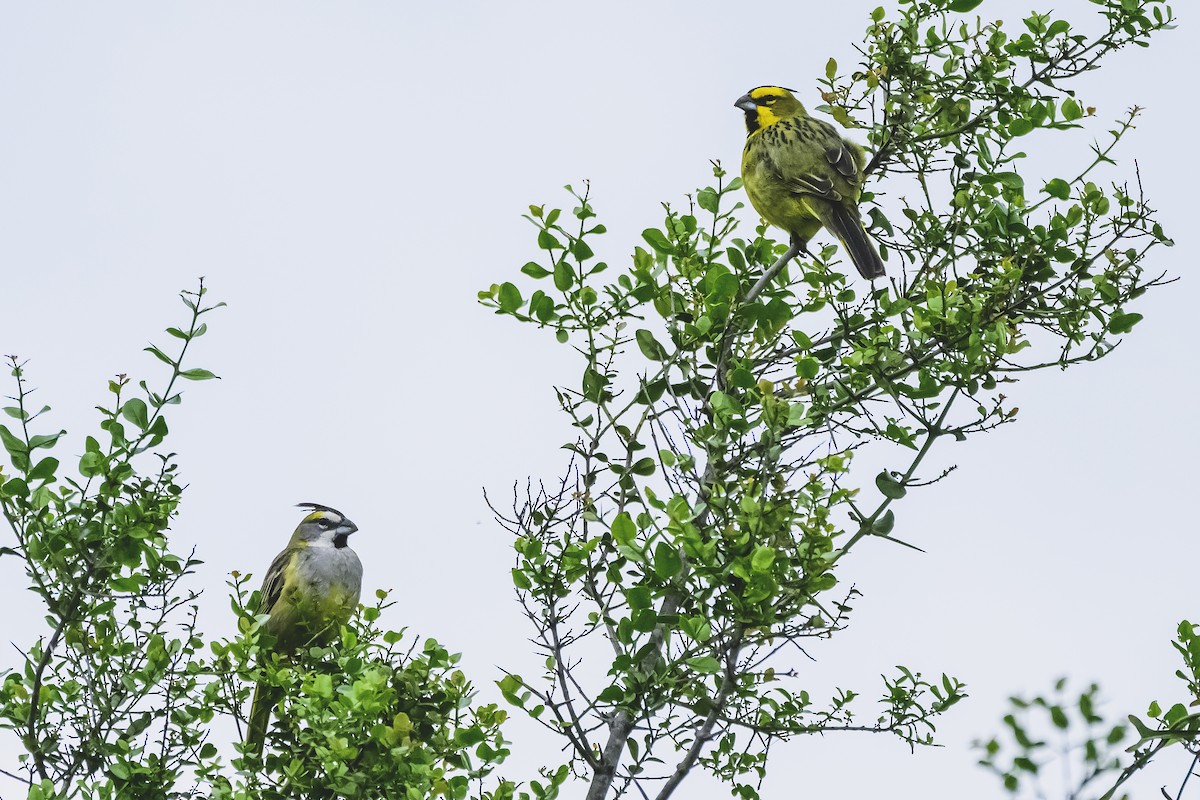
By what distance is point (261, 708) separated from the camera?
15.9 feet

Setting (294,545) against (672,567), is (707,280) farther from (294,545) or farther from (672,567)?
(294,545)

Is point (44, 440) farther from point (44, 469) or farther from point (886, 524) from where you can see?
point (886, 524)

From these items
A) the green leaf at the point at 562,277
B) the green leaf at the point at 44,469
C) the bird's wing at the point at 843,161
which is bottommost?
the green leaf at the point at 44,469

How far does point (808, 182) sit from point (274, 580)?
329 cm

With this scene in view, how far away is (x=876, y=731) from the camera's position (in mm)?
4496

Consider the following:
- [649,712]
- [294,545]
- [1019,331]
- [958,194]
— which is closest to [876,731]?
[649,712]

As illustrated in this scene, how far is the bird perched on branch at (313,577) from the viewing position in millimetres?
7023

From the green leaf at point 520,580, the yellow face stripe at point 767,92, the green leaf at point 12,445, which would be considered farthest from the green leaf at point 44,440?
the yellow face stripe at point 767,92

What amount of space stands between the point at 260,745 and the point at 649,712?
1.30m

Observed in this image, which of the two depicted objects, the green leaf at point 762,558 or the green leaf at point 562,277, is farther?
the green leaf at point 562,277

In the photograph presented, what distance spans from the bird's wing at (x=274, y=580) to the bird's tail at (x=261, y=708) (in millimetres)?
2398

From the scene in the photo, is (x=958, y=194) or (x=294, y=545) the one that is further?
(x=294, y=545)

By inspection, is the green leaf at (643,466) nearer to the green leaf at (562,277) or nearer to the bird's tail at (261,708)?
the green leaf at (562,277)

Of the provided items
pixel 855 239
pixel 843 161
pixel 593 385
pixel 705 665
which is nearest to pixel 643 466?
pixel 593 385
